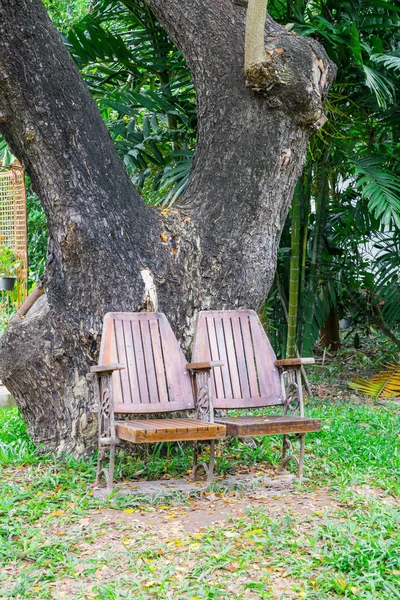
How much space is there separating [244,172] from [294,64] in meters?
0.81

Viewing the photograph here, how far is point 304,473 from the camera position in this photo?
15.4ft

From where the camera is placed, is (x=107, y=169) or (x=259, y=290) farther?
(x=259, y=290)

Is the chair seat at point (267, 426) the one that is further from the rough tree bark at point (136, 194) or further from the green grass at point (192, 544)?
the rough tree bark at point (136, 194)

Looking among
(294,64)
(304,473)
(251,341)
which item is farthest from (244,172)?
(304,473)

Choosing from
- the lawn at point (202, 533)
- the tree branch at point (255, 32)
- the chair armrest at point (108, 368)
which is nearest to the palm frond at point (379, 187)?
the tree branch at point (255, 32)

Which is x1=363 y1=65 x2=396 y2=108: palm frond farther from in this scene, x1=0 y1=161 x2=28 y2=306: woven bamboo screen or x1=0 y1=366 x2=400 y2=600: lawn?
x1=0 y1=161 x2=28 y2=306: woven bamboo screen

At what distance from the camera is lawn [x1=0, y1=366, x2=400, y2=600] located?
3029 millimetres

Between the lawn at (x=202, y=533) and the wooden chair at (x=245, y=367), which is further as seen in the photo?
the wooden chair at (x=245, y=367)

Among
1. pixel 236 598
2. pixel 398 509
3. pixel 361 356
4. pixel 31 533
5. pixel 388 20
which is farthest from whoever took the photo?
pixel 361 356

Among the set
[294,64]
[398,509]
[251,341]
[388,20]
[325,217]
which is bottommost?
[398,509]

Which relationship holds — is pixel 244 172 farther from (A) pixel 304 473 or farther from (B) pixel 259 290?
(A) pixel 304 473

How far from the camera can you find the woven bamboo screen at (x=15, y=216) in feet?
30.2

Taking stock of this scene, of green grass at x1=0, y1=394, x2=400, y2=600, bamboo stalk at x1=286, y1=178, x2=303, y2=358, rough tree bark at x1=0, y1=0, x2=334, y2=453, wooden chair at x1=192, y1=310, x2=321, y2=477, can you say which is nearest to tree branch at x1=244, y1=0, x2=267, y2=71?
rough tree bark at x1=0, y1=0, x2=334, y2=453

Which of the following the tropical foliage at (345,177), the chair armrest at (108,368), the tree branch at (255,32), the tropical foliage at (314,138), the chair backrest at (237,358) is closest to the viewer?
the chair armrest at (108,368)
